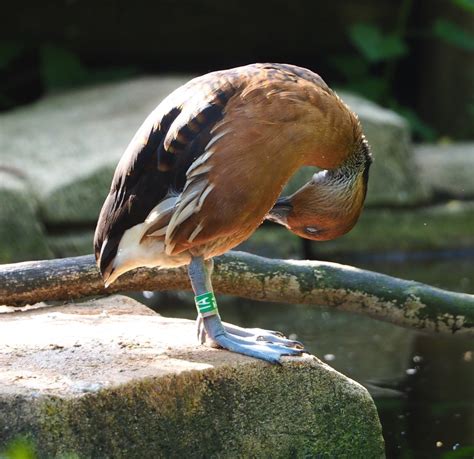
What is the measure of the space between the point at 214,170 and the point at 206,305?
544 millimetres

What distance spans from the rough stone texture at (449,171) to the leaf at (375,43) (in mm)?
1214

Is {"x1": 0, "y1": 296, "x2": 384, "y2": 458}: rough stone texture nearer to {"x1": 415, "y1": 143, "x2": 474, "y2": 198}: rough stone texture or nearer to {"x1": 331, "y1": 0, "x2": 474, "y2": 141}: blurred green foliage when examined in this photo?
{"x1": 415, "y1": 143, "x2": 474, "y2": 198}: rough stone texture

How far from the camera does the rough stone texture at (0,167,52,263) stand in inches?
291

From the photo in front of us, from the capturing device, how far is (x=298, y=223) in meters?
4.46

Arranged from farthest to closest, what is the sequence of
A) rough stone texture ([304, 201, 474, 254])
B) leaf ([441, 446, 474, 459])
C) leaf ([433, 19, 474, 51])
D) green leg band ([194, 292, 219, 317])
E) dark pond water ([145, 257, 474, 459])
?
1. leaf ([433, 19, 474, 51])
2. rough stone texture ([304, 201, 474, 254])
3. dark pond water ([145, 257, 474, 459])
4. leaf ([441, 446, 474, 459])
5. green leg band ([194, 292, 219, 317])

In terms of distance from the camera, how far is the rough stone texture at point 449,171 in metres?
9.09

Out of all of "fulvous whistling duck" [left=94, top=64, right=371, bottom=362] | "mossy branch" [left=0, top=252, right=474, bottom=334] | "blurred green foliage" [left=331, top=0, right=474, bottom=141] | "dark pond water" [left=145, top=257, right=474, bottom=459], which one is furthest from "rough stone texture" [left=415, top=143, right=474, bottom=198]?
"fulvous whistling duck" [left=94, top=64, right=371, bottom=362]

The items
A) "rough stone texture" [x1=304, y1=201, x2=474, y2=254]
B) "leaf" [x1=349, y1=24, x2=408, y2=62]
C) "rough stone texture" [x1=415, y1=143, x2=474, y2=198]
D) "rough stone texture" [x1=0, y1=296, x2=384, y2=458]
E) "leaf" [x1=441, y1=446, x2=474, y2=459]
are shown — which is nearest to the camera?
"rough stone texture" [x1=0, y1=296, x2=384, y2=458]

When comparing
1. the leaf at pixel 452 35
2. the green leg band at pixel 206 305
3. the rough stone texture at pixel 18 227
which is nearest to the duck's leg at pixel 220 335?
the green leg band at pixel 206 305

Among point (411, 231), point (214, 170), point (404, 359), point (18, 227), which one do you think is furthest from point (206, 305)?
point (411, 231)

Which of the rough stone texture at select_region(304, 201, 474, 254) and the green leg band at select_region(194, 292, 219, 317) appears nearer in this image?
the green leg band at select_region(194, 292, 219, 317)

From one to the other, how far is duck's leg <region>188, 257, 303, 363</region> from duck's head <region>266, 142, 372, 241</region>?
1.56 ft

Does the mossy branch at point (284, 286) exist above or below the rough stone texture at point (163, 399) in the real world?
below

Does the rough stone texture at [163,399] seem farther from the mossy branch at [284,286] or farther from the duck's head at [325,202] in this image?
the duck's head at [325,202]
